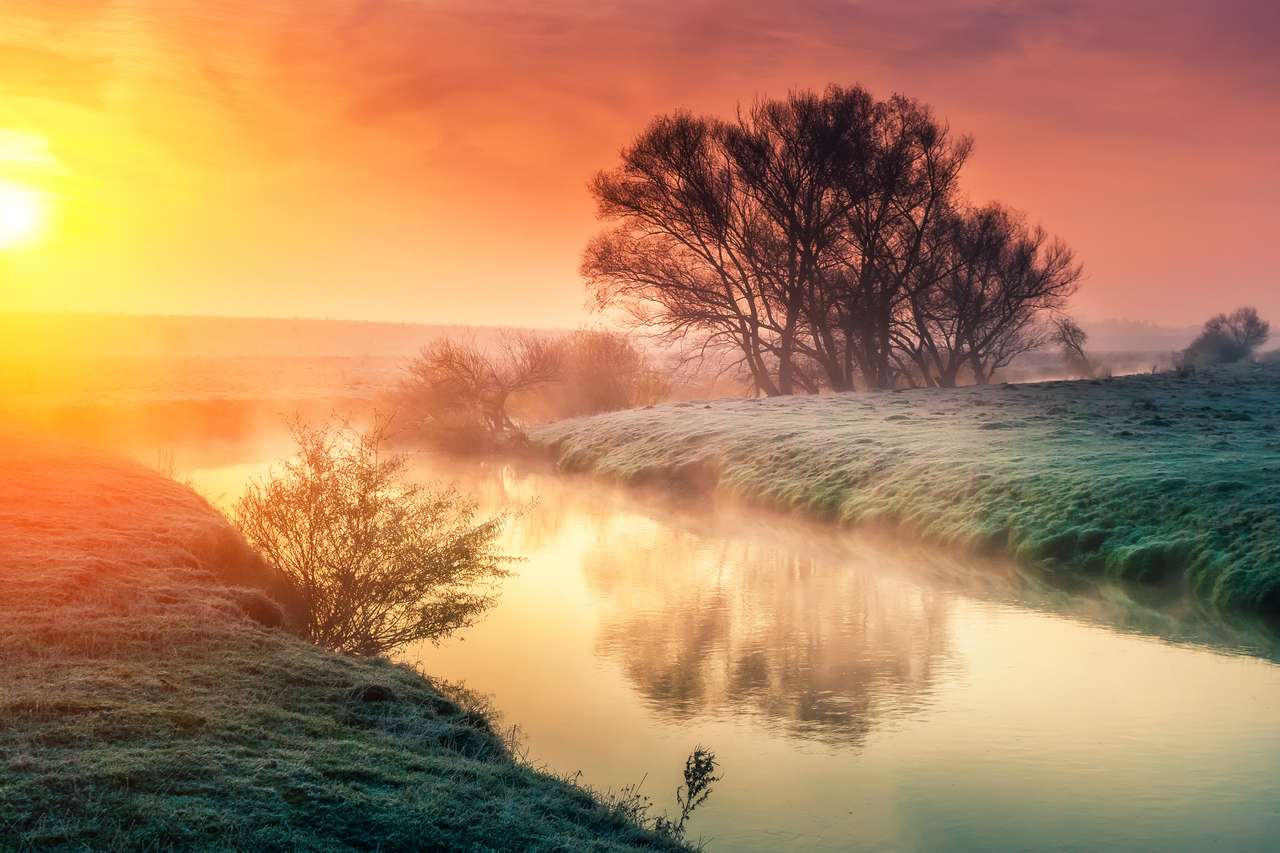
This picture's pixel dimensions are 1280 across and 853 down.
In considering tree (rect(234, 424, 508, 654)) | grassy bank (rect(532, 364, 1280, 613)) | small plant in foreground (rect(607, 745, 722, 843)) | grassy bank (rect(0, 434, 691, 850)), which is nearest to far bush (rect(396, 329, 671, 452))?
grassy bank (rect(532, 364, 1280, 613))

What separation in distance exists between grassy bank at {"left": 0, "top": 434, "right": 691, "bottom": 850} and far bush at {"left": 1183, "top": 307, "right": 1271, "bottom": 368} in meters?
103

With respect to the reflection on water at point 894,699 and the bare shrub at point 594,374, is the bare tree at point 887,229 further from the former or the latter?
the reflection on water at point 894,699

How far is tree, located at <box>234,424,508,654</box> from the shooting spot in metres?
16.3

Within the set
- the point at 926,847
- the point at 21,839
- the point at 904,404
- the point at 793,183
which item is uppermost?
the point at 793,183

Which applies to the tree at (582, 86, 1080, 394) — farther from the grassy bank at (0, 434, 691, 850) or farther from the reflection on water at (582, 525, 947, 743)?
the grassy bank at (0, 434, 691, 850)

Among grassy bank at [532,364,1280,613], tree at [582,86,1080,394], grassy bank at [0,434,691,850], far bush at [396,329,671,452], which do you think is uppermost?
tree at [582,86,1080,394]

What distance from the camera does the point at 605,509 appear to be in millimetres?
37656

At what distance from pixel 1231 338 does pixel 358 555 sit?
110 m

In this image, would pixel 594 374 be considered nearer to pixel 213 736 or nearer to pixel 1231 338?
pixel 213 736

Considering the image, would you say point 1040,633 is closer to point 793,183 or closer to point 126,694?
point 126,694

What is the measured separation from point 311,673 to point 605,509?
1046 inches

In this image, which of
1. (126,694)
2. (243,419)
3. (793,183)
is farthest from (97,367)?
(126,694)

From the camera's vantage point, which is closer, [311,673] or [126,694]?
[126,694]

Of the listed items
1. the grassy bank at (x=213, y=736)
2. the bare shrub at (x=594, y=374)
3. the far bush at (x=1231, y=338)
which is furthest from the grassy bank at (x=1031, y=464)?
the far bush at (x=1231, y=338)
